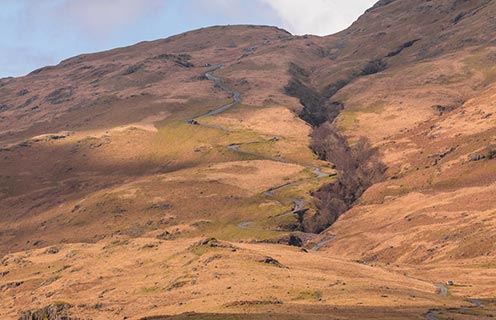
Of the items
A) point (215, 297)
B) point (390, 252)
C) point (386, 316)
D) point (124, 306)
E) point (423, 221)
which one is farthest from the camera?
point (423, 221)

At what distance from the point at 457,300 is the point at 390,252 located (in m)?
53.0

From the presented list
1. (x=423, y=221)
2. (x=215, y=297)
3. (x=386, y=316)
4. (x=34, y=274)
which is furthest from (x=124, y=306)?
(x=423, y=221)

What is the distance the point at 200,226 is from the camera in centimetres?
18938

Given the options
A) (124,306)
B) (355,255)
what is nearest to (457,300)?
(124,306)

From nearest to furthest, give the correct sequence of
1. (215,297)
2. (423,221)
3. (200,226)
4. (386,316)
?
(386,316) < (215,297) < (423,221) < (200,226)

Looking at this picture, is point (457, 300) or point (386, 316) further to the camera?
point (457, 300)

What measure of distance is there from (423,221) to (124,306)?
82667mm

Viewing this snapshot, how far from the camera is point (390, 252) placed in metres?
139

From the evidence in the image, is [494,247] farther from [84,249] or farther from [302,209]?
[84,249]

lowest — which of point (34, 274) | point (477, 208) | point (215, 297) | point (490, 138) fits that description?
point (34, 274)

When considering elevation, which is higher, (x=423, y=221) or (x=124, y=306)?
(x=423, y=221)

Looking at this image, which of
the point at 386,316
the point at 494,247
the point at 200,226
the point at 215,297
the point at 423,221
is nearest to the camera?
the point at 386,316

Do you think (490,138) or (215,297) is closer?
(215,297)

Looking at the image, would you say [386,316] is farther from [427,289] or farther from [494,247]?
[494,247]
